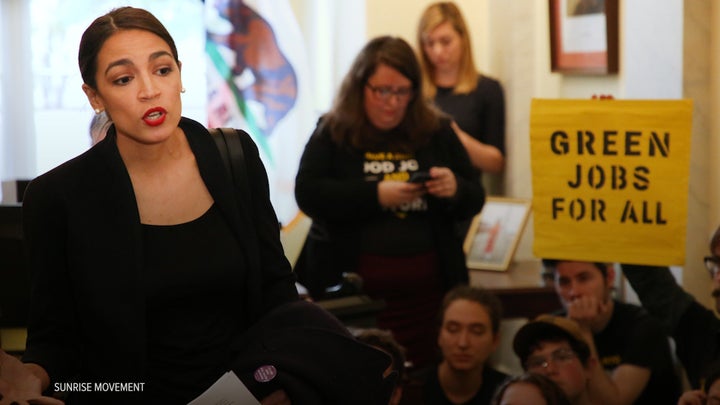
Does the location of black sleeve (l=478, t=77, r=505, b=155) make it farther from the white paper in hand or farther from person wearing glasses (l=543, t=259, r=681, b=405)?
the white paper in hand

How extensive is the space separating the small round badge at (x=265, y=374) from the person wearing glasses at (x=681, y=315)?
1.72m

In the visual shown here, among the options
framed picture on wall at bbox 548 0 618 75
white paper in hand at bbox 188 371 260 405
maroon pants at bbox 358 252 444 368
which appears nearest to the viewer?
white paper in hand at bbox 188 371 260 405

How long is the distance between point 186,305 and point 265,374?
180mm

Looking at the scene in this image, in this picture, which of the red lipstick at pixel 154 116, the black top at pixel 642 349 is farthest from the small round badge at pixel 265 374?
the black top at pixel 642 349

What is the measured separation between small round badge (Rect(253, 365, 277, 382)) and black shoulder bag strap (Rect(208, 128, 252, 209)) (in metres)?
0.30

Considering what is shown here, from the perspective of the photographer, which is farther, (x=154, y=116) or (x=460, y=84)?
(x=460, y=84)

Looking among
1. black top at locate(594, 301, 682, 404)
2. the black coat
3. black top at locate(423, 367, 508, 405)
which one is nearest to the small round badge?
the black coat

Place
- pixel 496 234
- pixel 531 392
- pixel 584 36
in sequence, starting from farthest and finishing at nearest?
pixel 496 234
pixel 584 36
pixel 531 392

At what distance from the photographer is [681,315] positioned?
126 inches

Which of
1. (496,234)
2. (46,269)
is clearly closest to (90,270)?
(46,269)

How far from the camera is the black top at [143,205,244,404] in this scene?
1.73 m

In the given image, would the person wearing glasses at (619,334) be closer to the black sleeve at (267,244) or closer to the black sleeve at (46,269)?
the black sleeve at (267,244)

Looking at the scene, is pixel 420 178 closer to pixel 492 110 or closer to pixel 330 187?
pixel 330 187

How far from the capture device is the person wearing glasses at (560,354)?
3.26 meters
